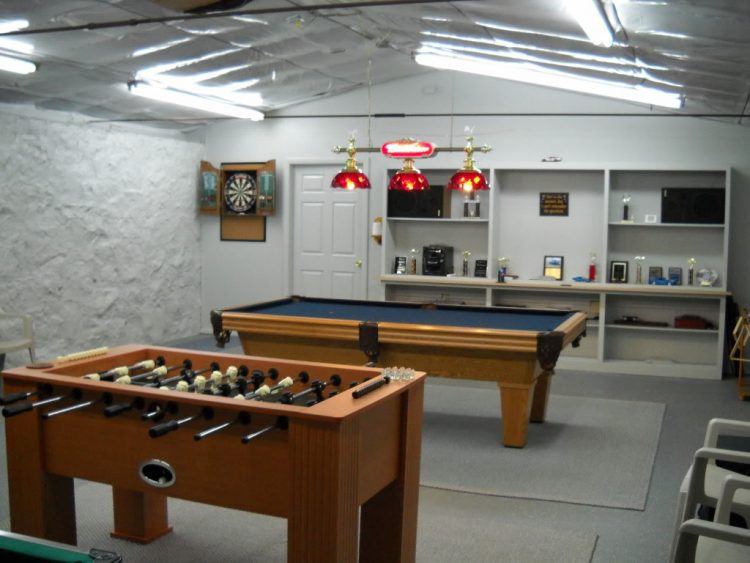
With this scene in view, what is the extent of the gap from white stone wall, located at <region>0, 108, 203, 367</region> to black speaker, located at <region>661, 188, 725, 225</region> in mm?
5472

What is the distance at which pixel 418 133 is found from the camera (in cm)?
896

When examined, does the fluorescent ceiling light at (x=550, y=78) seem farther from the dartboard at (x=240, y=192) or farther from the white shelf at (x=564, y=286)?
the dartboard at (x=240, y=192)

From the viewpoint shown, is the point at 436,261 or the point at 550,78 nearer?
the point at 550,78

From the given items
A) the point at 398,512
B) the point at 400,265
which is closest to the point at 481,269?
the point at 400,265

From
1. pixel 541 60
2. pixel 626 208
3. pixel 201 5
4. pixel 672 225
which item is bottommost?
pixel 672 225


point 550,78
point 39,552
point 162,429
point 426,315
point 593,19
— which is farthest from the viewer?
point 550,78

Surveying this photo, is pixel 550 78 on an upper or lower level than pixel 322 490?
upper

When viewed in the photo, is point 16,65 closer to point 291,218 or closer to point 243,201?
point 243,201

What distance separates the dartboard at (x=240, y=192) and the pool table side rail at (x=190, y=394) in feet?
19.1

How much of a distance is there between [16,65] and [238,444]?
14.7 ft

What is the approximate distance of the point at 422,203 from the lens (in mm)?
8703

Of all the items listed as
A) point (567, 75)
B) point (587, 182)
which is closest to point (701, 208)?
point (587, 182)

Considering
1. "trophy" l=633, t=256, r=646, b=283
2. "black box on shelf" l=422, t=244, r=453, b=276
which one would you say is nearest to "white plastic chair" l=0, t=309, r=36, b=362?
"black box on shelf" l=422, t=244, r=453, b=276

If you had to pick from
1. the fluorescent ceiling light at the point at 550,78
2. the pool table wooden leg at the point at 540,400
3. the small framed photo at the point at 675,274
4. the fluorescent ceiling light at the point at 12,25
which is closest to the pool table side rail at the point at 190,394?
the fluorescent ceiling light at the point at 12,25
